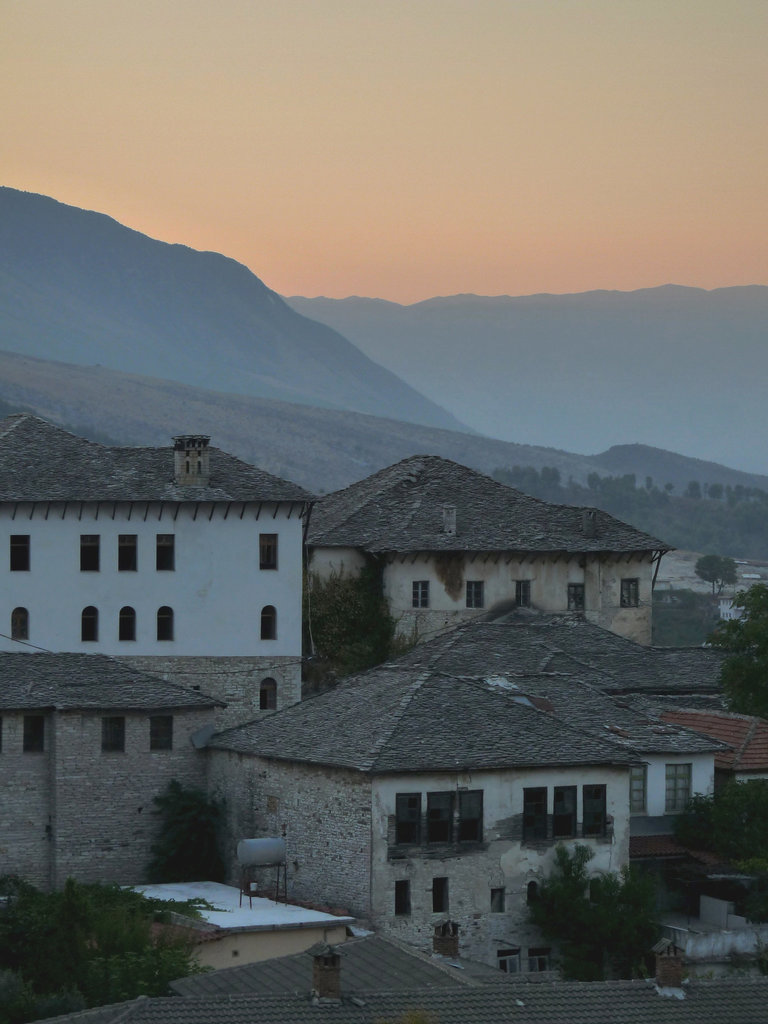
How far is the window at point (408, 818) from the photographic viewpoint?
53.6 meters

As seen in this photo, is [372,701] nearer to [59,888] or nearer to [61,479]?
[59,888]

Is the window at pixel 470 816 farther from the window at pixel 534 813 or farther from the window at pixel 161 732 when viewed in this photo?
the window at pixel 161 732

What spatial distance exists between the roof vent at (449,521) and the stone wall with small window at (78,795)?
66.9ft

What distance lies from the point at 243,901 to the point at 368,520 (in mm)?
27004

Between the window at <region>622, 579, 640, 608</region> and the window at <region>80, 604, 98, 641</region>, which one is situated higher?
the window at <region>622, 579, 640, 608</region>

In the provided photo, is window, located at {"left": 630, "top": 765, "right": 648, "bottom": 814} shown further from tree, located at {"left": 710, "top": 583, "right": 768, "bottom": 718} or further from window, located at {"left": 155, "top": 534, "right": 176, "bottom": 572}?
window, located at {"left": 155, "top": 534, "right": 176, "bottom": 572}

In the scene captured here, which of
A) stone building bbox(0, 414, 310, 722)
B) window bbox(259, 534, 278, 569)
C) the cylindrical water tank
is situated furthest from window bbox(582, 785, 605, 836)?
window bbox(259, 534, 278, 569)

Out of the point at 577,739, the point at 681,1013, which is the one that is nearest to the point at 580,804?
the point at 577,739

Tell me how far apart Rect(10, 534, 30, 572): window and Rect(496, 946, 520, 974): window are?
72.1 ft

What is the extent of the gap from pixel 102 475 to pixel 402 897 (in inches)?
858

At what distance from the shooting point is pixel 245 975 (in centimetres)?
4234

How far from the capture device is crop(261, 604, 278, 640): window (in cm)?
7031

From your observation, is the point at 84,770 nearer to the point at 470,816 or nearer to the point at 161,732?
the point at 161,732

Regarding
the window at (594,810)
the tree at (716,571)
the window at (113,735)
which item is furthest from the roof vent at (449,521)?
the tree at (716,571)
